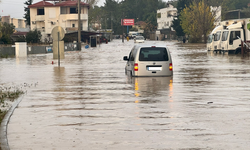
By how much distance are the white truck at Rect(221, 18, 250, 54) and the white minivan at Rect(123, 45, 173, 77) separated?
24.5 meters

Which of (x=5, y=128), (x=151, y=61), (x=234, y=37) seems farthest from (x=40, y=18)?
(x=5, y=128)

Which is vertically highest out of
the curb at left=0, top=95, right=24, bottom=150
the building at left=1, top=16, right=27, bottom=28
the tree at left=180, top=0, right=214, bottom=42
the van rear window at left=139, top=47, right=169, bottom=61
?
the building at left=1, top=16, right=27, bottom=28

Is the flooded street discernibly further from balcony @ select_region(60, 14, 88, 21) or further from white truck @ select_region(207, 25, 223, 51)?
balcony @ select_region(60, 14, 88, 21)

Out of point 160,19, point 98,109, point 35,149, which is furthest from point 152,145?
point 160,19

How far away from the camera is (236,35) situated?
4397 cm

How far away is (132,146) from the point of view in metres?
7.61

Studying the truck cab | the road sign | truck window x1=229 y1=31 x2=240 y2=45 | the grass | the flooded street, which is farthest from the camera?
truck window x1=229 y1=31 x2=240 y2=45

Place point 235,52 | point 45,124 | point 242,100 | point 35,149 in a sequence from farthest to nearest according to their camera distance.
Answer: point 235,52
point 242,100
point 45,124
point 35,149

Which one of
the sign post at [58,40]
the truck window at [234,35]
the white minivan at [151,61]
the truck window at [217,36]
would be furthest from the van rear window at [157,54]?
the truck window at [217,36]

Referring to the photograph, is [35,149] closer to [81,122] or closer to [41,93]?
[81,122]

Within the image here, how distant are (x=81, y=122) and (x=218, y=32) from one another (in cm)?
3930

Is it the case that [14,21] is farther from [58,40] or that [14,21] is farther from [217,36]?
[58,40]

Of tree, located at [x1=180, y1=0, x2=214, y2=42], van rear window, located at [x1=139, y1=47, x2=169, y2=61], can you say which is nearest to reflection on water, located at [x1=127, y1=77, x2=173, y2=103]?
van rear window, located at [x1=139, y1=47, x2=169, y2=61]

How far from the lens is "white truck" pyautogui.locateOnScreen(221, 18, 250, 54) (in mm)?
43531
